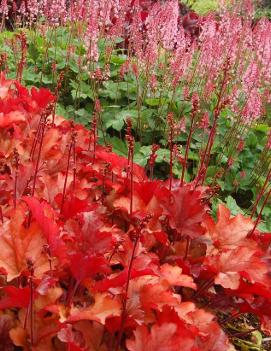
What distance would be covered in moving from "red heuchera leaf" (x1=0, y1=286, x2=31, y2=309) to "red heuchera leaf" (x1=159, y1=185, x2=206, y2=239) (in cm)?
60

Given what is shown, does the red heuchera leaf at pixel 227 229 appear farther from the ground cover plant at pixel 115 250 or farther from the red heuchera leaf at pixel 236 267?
the red heuchera leaf at pixel 236 267

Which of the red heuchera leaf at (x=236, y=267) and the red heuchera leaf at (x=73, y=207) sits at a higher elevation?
the red heuchera leaf at (x=73, y=207)

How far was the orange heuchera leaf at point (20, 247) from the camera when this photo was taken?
1436 mm

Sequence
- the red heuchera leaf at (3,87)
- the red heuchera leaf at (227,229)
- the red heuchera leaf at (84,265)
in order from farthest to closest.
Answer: the red heuchera leaf at (3,87)
the red heuchera leaf at (227,229)
the red heuchera leaf at (84,265)

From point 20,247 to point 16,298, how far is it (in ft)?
0.53

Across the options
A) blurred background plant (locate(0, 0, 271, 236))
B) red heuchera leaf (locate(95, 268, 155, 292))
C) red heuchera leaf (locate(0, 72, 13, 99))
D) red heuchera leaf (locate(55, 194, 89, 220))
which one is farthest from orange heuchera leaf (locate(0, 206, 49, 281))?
blurred background plant (locate(0, 0, 271, 236))

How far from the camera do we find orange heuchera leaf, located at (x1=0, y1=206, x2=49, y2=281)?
4.71ft

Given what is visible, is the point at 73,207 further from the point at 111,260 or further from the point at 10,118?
the point at 10,118

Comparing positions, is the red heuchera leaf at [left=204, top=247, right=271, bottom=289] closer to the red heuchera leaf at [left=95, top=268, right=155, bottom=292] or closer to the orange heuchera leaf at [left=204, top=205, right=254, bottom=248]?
the orange heuchera leaf at [left=204, top=205, right=254, bottom=248]

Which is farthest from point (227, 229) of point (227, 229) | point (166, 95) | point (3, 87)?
point (166, 95)

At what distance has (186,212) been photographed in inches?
70.7

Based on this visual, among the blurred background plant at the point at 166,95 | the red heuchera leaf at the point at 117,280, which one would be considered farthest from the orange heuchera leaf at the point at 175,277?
the blurred background plant at the point at 166,95

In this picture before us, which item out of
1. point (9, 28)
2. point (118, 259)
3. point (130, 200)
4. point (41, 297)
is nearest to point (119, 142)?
point (130, 200)

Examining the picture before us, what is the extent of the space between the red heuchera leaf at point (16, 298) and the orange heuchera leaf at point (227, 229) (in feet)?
2.58
